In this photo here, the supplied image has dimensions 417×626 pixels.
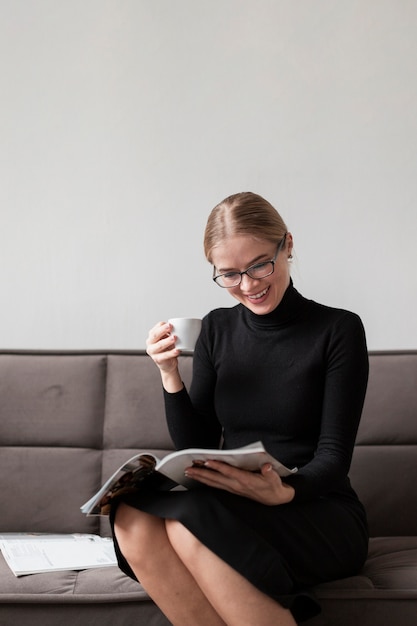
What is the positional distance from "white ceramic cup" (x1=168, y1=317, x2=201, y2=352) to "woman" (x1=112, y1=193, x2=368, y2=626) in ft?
0.07

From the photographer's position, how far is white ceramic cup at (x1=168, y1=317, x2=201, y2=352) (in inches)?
68.8

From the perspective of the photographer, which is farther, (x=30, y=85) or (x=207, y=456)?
(x=30, y=85)

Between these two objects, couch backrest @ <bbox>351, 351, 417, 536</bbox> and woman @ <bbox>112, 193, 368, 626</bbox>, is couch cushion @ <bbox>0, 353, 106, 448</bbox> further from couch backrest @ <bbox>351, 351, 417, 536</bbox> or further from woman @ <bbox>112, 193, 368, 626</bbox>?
couch backrest @ <bbox>351, 351, 417, 536</bbox>

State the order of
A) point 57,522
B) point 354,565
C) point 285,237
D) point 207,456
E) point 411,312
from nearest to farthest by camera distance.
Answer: point 207,456, point 354,565, point 285,237, point 57,522, point 411,312

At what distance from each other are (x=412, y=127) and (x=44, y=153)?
1.22m

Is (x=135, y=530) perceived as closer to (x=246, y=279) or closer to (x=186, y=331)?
(x=186, y=331)

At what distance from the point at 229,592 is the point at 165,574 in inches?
6.0

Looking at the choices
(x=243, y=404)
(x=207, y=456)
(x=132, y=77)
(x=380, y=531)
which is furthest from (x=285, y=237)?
(x=132, y=77)

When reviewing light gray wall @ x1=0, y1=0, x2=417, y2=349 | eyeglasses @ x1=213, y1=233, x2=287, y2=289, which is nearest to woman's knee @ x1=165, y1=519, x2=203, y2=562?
eyeglasses @ x1=213, y1=233, x2=287, y2=289

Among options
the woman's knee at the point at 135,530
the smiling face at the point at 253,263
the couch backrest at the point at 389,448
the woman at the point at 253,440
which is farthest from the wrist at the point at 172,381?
the couch backrest at the point at 389,448

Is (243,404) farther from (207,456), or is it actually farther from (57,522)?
(57,522)

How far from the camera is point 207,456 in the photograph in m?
1.37

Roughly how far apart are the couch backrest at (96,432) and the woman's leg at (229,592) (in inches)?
27.7

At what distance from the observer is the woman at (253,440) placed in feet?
4.76
